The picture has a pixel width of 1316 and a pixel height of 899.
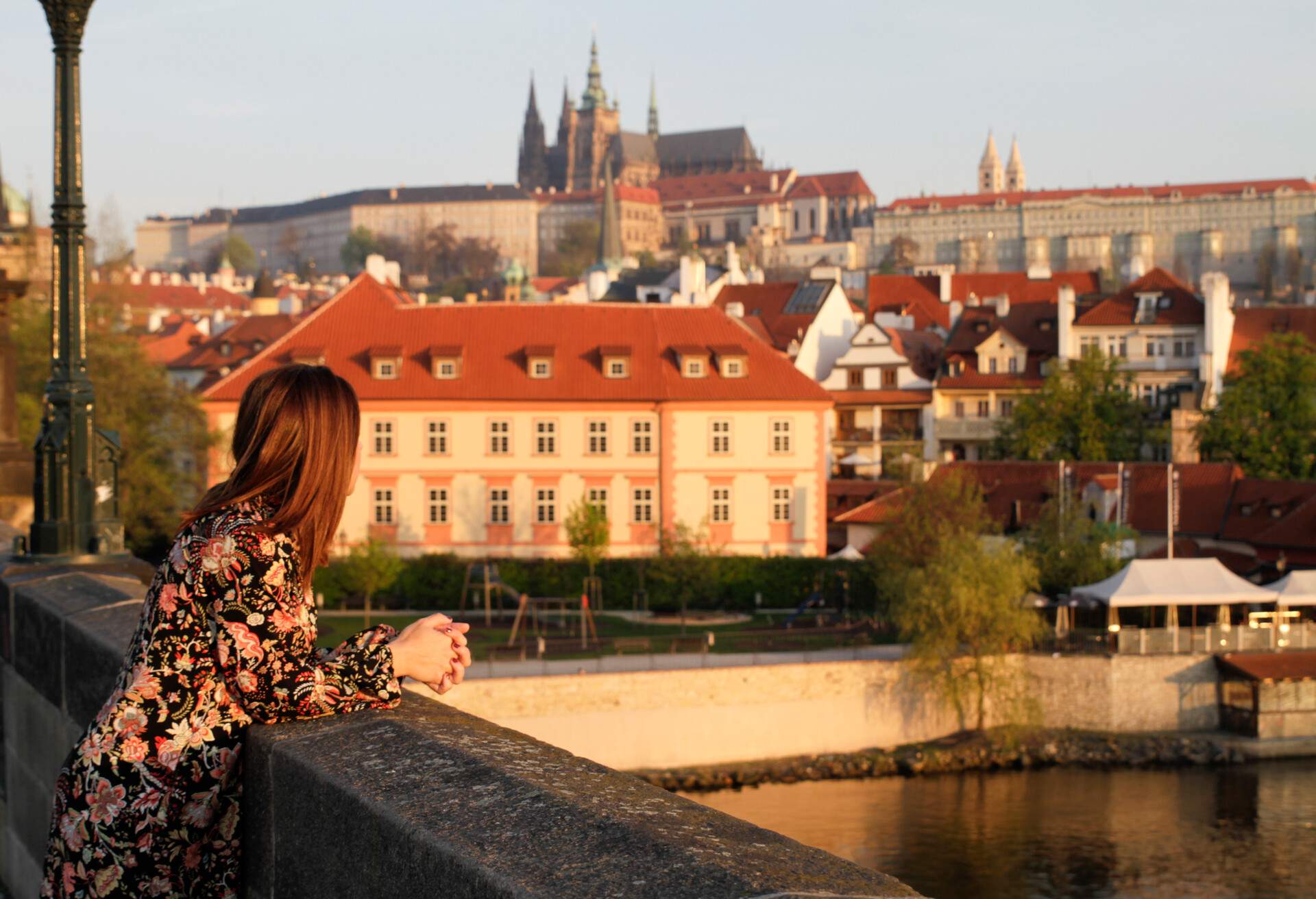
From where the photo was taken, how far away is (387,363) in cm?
4334

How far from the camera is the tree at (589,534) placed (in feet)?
134

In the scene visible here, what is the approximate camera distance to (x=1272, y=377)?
170 feet

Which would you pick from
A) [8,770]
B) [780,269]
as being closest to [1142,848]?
[8,770]

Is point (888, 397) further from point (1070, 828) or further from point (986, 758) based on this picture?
point (1070, 828)

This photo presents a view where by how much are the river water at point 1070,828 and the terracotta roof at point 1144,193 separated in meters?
146

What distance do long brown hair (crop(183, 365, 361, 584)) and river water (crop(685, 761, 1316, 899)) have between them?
24.1 meters

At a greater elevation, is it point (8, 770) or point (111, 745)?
point (111, 745)

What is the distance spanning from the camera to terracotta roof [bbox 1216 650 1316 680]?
36.3 m

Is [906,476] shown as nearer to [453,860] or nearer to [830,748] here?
[830,748]

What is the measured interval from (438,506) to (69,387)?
35.2m

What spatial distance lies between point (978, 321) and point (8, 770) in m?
57.4

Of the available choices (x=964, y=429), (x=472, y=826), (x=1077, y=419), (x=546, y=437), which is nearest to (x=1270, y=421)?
(x=1077, y=419)

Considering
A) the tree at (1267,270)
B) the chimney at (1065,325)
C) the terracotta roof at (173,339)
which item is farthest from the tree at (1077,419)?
the tree at (1267,270)

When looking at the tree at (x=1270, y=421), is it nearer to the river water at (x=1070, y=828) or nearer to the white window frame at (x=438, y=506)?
the river water at (x=1070, y=828)
